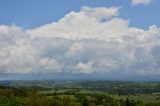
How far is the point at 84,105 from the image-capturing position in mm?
198000

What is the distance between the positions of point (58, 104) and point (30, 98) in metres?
16.7

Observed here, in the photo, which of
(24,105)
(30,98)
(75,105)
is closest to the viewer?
(24,105)

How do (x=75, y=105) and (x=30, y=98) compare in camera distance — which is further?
(x=75, y=105)

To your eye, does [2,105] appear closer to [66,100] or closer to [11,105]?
[11,105]

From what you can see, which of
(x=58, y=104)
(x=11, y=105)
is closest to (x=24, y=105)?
(x=11, y=105)

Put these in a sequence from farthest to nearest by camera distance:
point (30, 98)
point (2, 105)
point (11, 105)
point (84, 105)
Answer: point (84, 105), point (30, 98), point (11, 105), point (2, 105)

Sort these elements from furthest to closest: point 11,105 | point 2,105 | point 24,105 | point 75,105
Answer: point 75,105 < point 24,105 < point 11,105 < point 2,105

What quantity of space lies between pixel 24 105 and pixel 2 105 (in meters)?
30.5

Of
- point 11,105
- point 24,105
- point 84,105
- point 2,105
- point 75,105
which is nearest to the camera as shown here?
point 2,105

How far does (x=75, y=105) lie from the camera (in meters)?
181

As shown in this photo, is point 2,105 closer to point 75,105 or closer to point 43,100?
point 43,100

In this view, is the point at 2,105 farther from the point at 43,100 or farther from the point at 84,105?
the point at 84,105

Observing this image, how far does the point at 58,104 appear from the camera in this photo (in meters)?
175

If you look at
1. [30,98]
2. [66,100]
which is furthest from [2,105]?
[66,100]
